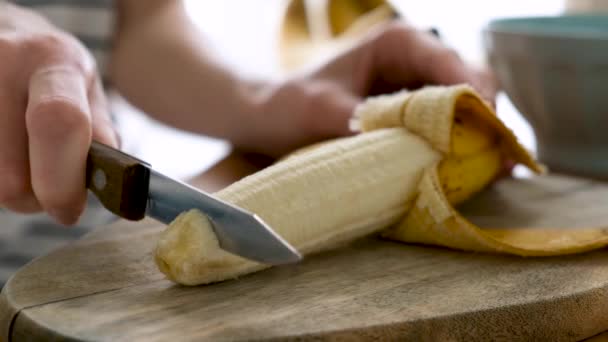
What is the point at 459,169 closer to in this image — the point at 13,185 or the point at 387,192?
the point at 387,192

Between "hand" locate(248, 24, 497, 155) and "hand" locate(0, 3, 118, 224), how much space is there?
279 mm

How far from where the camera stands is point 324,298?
529mm

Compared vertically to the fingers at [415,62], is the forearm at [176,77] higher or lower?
lower

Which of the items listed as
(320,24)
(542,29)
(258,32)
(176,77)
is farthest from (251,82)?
(258,32)

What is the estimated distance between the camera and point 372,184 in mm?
645

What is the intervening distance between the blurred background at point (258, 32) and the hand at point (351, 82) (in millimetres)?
393

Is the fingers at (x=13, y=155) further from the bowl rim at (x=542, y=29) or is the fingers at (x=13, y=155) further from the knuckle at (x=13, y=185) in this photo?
the bowl rim at (x=542, y=29)

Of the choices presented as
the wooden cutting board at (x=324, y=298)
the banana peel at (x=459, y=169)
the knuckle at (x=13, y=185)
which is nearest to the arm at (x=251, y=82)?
the banana peel at (x=459, y=169)

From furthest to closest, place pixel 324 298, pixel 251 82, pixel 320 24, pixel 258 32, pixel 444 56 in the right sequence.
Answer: pixel 258 32, pixel 320 24, pixel 251 82, pixel 444 56, pixel 324 298

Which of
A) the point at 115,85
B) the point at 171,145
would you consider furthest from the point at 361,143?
the point at 171,145

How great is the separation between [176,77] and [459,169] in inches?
17.4

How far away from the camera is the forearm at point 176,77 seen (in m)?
0.97

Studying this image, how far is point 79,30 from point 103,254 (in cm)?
59

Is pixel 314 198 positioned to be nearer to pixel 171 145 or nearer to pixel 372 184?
pixel 372 184
